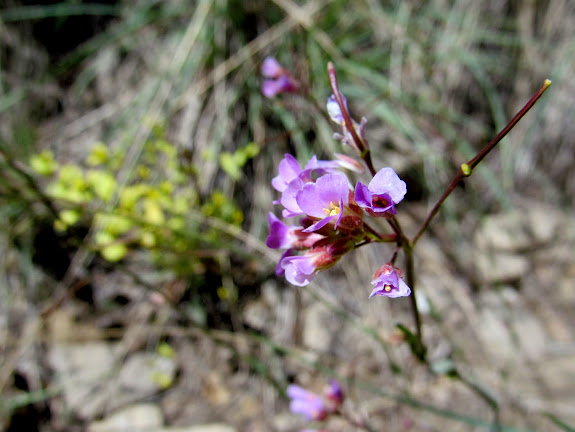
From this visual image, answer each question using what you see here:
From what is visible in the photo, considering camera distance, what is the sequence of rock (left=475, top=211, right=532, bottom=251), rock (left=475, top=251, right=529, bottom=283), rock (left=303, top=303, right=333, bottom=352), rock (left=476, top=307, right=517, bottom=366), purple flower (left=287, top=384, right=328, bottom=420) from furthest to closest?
rock (left=475, top=211, right=532, bottom=251), rock (left=475, top=251, right=529, bottom=283), rock (left=476, top=307, right=517, bottom=366), rock (left=303, top=303, right=333, bottom=352), purple flower (left=287, top=384, right=328, bottom=420)

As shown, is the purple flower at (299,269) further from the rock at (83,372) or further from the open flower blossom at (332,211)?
the rock at (83,372)

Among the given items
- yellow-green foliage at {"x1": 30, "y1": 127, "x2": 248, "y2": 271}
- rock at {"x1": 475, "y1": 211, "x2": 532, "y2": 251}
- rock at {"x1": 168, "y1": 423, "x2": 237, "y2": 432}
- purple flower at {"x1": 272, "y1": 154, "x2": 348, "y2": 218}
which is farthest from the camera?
rock at {"x1": 475, "y1": 211, "x2": 532, "y2": 251}

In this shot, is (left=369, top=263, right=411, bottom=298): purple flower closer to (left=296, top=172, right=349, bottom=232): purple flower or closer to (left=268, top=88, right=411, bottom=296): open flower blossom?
(left=268, top=88, right=411, bottom=296): open flower blossom

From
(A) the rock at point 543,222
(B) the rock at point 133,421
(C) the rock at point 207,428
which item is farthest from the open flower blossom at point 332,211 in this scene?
(A) the rock at point 543,222

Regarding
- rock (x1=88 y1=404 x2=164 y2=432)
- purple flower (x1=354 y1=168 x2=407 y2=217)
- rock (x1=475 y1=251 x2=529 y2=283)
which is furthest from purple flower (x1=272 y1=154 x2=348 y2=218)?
rock (x1=475 y1=251 x2=529 y2=283)

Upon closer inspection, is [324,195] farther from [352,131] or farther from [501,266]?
[501,266]

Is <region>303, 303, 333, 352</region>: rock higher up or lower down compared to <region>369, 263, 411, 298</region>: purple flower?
higher up

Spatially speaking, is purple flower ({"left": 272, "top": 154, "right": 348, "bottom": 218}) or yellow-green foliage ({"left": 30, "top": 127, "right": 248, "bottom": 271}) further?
yellow-green foliage ({"left": 30, "top": 127, "right": 248, "bottom": 271})

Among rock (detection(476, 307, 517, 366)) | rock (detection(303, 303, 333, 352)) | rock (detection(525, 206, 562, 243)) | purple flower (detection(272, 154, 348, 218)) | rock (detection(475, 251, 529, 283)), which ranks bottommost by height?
purple flower (detection(272, 154, 348, 218))
